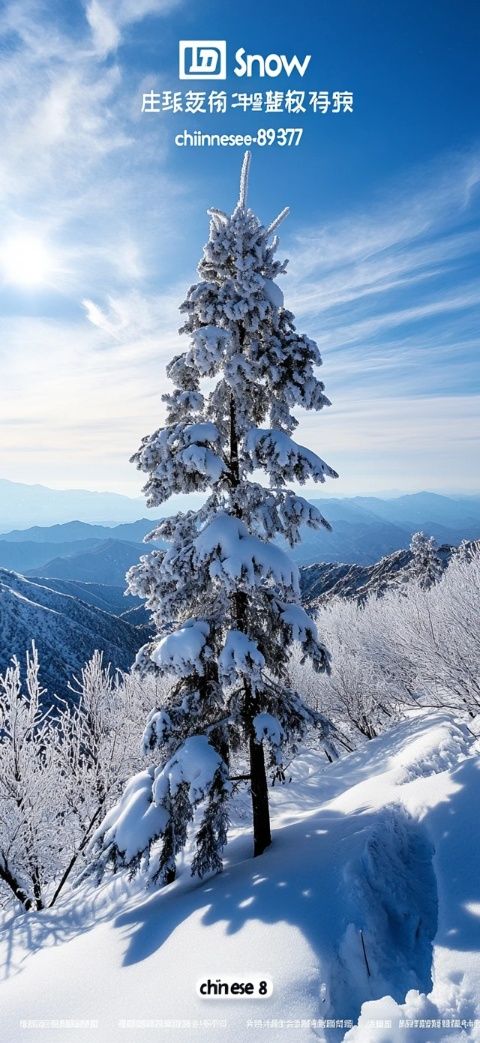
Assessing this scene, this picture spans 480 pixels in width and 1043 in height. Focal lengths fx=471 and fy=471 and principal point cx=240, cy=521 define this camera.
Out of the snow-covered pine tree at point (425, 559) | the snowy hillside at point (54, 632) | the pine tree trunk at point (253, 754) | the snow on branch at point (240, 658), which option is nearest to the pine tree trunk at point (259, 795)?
the pine tree trunk at point (253, 754)

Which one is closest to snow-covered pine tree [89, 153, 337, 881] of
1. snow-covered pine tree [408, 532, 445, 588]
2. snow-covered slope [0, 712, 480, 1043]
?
snow-covered slope [0, 712, 480, 1043]

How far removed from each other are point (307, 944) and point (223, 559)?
4.76 m

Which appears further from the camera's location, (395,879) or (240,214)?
(240,214)

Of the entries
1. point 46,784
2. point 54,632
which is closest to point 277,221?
point 46,784

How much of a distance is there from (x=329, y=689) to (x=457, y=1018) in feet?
74.0

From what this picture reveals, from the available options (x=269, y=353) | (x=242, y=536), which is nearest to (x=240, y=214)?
(x=269, y=353)

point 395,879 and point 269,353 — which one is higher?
point 269,353

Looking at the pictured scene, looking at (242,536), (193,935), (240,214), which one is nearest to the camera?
(193,935)

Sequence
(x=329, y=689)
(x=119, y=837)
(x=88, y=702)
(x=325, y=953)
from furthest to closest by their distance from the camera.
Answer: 1. (x=329, y=689)
2. (x=88, y=702)
3. (x=119, y=837)
4. (x=325, y=953)

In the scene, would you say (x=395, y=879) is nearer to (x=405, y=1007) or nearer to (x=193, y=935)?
(x=405, y=1007)

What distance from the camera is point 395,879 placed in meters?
6.43

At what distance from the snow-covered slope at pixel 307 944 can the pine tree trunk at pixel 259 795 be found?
12.7 inches

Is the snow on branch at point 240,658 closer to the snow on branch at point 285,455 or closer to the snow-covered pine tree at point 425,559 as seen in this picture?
the snow on branch at point 285,455

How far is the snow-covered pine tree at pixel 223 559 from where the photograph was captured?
7.29m
